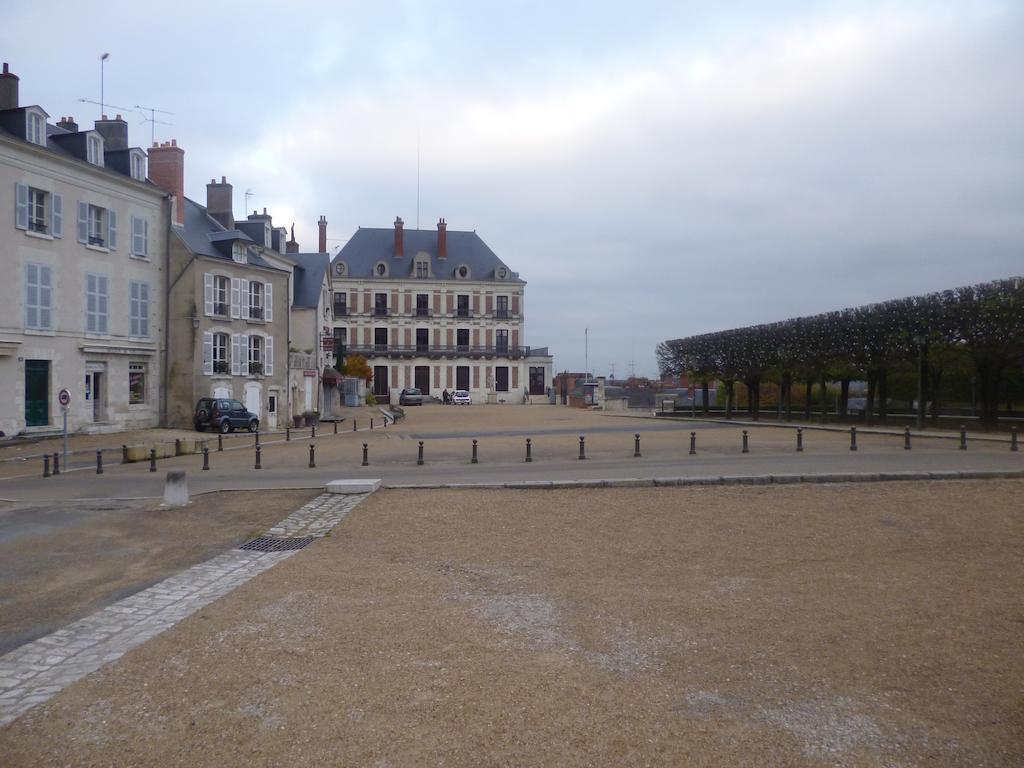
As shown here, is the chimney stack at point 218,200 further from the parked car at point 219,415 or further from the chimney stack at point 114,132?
the parked car at point 219,415

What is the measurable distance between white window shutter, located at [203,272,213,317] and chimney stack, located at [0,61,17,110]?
27.2ft

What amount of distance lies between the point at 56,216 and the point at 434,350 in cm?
4557

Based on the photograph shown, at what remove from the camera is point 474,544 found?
9.12 metres

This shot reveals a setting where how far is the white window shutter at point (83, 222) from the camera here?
83.8 ft

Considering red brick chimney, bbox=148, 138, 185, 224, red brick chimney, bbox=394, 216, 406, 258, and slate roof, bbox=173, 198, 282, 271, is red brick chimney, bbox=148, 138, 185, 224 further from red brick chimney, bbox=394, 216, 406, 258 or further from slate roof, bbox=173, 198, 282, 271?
red brick chimney, bbox=394, 216, 406, 258

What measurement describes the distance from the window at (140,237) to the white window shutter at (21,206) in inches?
188

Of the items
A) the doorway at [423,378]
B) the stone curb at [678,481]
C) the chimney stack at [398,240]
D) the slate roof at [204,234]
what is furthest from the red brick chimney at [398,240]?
the stone curb at [678,481]

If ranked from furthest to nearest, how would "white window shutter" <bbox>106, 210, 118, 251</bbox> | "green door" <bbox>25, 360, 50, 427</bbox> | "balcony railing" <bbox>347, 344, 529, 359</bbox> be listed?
"balcony railing" <bbox>347, 344, 529, 359</bbox>, "white window shutter" <bbox>106, 210, 118, 251</bbox>, "green door" <bbox>25, 360, 50, 427</bbox>

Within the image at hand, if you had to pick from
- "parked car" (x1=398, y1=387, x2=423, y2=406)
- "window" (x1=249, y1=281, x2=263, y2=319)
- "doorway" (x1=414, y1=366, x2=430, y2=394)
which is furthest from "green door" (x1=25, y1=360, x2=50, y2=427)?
"doorway" (x1=414, y1=366, x2=430, y2=394)

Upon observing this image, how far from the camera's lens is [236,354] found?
3172 centimetres

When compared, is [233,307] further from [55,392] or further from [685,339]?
[685,339]

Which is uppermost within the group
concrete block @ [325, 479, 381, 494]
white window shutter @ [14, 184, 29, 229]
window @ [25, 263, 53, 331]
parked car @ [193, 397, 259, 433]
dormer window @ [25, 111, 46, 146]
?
dormer window @ [25, 111, 46, 146]

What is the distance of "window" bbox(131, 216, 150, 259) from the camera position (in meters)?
28.1

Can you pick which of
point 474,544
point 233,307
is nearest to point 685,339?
point 233,307
